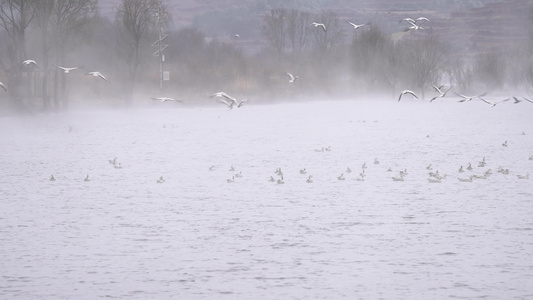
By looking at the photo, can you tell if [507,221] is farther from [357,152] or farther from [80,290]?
[357,152]

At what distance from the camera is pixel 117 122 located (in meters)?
38.8

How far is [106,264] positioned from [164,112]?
39.2 meters

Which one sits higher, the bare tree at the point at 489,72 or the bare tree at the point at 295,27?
the bare tree at the point at 295,27

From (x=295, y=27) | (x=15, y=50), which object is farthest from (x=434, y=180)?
(x=295, y=27)

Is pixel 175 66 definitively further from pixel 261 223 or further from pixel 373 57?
pixel 261 223

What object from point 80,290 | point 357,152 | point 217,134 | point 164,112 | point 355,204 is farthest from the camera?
point 164,112

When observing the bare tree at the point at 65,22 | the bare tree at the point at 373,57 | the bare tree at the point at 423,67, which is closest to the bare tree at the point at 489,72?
the bare tree at the point at 423,67

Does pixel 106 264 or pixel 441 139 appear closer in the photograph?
pixel 106 264

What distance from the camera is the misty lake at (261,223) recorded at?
Answer: 9.13 meters

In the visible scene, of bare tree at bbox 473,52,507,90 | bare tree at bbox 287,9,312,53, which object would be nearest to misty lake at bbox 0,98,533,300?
bare tree at bbox 473,52,507,90

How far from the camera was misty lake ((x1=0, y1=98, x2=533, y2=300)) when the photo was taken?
360 inches

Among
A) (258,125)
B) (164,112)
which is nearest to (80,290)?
(258,125)

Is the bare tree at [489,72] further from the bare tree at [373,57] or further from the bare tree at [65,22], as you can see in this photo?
the bare tree at [65,22]

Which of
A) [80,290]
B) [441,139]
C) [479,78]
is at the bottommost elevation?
[80,290]
